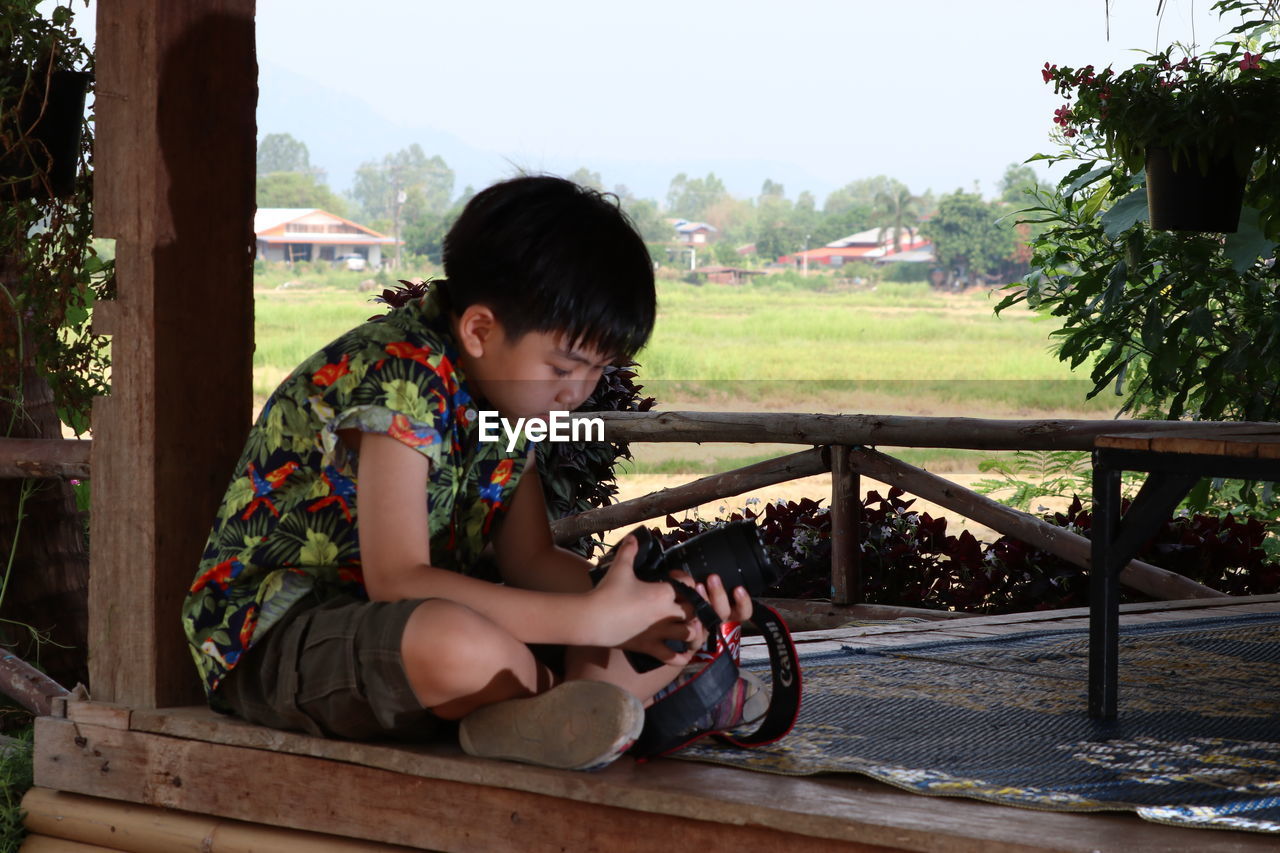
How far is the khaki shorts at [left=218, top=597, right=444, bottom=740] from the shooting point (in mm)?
1671

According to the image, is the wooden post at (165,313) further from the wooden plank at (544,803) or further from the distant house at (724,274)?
the distant house at (724,274)

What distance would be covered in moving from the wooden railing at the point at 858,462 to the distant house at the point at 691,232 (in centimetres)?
2994

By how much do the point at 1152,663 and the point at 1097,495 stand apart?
2.18 ft

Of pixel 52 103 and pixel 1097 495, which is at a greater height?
pixel 52 103

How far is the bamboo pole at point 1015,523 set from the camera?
3.62 meters

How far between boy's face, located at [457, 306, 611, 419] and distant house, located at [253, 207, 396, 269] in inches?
1212

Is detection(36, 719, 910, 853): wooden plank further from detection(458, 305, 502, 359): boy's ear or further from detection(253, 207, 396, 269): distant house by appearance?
detection(253, 207, 396, 269): distant house

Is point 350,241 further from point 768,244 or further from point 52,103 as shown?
point 52,103

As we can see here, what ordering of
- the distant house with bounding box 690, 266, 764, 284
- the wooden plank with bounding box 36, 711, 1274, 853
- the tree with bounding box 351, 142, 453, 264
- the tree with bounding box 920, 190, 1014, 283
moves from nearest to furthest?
the wooden plank with bounding box 36, 711, 1274, 853 < the tree with bounding box 920, 190, 1014, 283 < the distant house with bounding box 690, 266, 764, 284 < the tree with bounding box 351, 142, 453, 264

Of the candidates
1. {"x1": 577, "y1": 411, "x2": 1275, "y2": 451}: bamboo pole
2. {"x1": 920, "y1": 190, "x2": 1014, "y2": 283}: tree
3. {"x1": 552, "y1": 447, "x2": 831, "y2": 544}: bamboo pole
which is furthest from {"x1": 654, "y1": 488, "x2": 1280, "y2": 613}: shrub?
{"x1": 920, "y1": 190, "x2": 1014, "y2": 283}: tree

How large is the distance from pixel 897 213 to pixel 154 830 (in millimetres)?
33869

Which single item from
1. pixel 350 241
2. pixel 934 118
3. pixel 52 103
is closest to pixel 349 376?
pixel 52 103

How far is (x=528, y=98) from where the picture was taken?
41.9 m

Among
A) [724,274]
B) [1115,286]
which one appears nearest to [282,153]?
[724,274]
